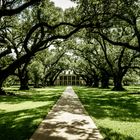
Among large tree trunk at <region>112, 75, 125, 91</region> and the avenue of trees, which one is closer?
the avenue of trees

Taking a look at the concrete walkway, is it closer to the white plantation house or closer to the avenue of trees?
the avenue of trees

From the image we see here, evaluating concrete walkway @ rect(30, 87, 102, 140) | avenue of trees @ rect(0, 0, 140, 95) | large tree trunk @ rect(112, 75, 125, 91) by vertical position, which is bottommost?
concrete walkway @ rect(30, 87, 102, 140)

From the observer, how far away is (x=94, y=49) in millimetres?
47688

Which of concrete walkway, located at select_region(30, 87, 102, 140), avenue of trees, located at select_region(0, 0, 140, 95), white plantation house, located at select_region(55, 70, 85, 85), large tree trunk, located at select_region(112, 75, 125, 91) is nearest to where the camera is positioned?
concrete walkway, located at select_region(30, 87, 102, 140)

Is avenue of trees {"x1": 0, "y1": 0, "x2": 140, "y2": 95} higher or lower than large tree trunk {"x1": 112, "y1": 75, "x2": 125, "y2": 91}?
higher

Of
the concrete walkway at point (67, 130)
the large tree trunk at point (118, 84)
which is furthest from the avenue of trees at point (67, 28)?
the concrete walkway at point (67, 130)

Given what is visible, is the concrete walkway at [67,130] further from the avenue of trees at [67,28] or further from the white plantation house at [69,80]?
the white plantation house at [69,80]

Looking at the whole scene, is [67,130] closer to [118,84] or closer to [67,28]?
[67,28]

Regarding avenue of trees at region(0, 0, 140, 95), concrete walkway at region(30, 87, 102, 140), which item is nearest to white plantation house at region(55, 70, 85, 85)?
avenue of trees at region(0, 0, 140, 95)

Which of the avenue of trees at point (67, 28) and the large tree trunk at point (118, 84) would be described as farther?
the large tree trunk at point (118, 84)

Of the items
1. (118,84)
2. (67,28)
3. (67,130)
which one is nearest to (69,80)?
(118,84)

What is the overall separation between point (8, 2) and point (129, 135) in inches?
524

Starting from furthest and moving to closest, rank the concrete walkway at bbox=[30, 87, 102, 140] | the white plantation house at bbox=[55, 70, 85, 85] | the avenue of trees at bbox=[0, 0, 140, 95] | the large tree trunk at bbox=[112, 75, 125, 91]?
1. the white plantation house at bbox=[55, 70, 85, 85]
2. the large tree trunk at bbox=[112, 75, 125, 91]
3. the avenue of trees at bbox=[0, 0, 140, 95]
4. the concrete walkway at bbox=[30, 87, 102, 140]

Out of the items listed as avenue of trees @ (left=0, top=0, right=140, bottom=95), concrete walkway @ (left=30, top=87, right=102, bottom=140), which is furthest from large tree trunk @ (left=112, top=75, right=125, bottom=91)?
concrete walkway @ (left=30, top=87, right=102, bottom=140)
